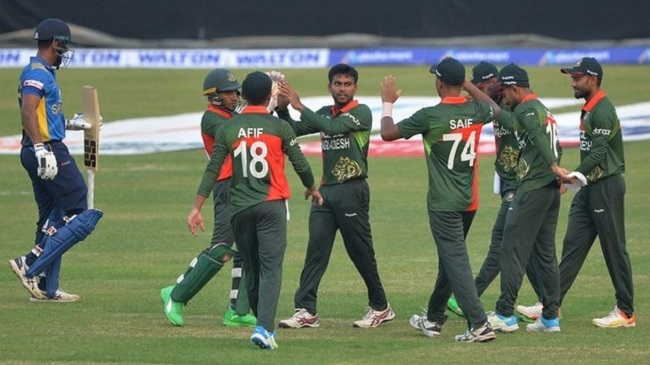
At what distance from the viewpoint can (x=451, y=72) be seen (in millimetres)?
10648

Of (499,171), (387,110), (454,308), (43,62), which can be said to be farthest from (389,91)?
(43,62)

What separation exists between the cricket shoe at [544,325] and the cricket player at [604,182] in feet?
1.27

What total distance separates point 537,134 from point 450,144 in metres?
0.77

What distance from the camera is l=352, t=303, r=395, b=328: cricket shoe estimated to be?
452 inches

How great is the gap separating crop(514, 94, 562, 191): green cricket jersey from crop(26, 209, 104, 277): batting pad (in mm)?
4050

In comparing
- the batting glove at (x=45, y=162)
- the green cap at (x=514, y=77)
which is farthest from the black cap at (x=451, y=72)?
the batting glove at (x=45, y=162)

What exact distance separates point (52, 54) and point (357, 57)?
82.6ft

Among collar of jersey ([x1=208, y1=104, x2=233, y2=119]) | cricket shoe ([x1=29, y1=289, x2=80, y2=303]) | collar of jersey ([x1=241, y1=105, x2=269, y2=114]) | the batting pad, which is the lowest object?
cricket shoe ([x1=29, y1=289, x2=80, y2=303])

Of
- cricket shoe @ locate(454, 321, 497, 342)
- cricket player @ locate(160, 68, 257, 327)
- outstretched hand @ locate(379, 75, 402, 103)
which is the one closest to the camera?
cricket shoe @ locate(454, 321, 497, 342)

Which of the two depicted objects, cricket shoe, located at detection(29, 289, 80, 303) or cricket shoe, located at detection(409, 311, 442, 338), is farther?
cricket shoe, located at detection(29, 289, 80, 303)

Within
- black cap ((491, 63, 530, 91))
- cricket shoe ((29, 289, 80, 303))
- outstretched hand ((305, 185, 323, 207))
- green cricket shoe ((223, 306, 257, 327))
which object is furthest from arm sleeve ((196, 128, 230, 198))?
cricket shoe ((29, 289, 80, 303))

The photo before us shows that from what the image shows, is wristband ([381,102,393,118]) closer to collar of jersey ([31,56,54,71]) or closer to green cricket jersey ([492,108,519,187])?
green cricket jersey ([492,108,519,187])

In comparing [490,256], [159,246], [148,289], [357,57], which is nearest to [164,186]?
[159,246]

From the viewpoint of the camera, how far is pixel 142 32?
3881 centimetres
